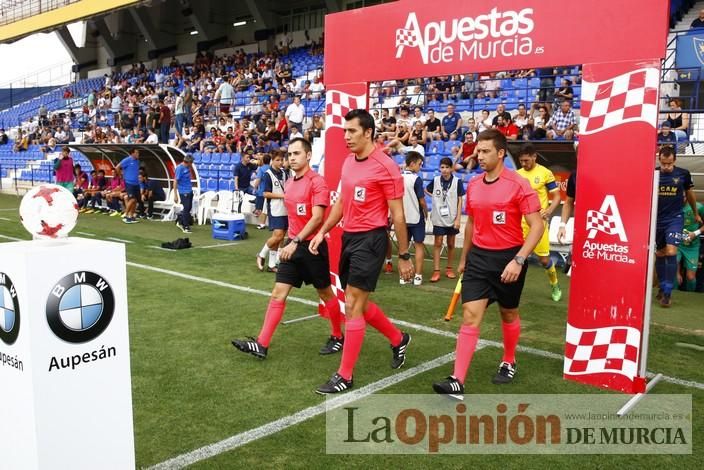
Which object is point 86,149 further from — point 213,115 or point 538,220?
point 538,220

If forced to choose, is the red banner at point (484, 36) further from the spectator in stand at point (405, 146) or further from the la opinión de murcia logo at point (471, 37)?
the spectator in stand at point (405, 146)

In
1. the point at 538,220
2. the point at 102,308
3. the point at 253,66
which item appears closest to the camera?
the point at 102,308

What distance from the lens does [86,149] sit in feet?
60.7

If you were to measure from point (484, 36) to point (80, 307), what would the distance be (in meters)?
3.81

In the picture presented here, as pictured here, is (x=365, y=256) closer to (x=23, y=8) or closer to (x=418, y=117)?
(x=418, y=117)

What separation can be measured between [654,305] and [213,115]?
60.5ft

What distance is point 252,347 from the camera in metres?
5.05

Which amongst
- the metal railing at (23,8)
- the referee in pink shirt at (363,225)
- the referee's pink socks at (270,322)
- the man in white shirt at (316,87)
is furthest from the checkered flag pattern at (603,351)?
the metal railing at (23,8)

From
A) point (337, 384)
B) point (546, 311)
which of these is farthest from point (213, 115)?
point (337, 384)

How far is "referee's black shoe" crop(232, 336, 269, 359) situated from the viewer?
5035mm

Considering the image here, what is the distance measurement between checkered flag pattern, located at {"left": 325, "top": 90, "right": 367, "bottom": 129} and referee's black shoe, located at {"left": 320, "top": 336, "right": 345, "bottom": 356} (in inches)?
84.9

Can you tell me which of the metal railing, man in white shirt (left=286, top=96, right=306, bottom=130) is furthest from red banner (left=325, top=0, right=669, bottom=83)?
the metal railing

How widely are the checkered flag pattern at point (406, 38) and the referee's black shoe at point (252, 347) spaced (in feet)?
9.55

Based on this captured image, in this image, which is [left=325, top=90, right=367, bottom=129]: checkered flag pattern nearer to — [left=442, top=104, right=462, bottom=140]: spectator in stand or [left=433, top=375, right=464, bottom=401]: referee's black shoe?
[left=433, top=375, right=464, bottom=401]: referee's black shoe
